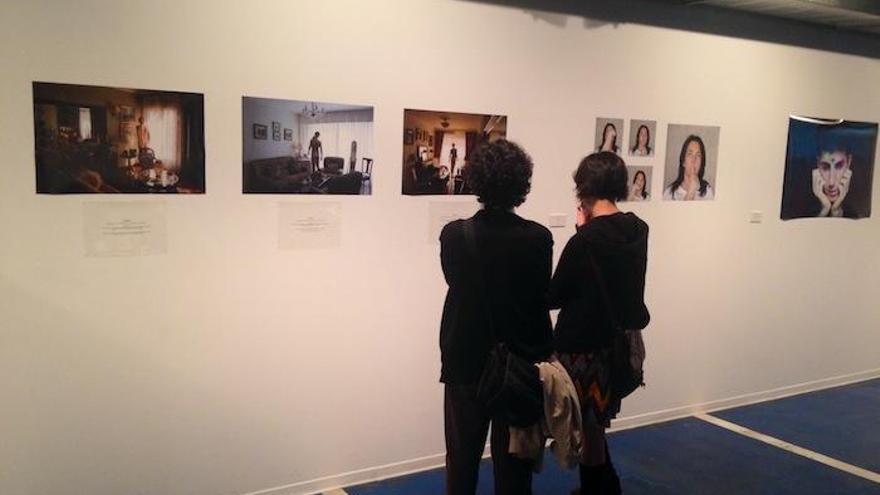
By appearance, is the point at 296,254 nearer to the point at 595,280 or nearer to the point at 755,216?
the point at 595,280

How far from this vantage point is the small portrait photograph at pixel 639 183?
4320 mm

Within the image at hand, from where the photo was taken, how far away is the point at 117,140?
2.83 meters

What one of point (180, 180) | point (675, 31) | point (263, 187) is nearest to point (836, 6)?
point (675, 31)

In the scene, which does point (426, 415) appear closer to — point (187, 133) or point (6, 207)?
point (187, 133)

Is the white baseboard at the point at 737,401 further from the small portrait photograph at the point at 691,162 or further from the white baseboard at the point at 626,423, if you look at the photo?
the small portrait photograph at the point at 691,162

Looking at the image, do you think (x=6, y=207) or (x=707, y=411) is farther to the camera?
(x=707, y=411)

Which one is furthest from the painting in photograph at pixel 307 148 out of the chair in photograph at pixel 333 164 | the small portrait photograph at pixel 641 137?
the small portrait photograph at pixel 641 137

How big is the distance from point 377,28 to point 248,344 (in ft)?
5.28

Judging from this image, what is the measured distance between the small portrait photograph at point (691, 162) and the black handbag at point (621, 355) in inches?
72.3

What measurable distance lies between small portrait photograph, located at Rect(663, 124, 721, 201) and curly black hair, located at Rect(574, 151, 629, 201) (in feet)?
5.85

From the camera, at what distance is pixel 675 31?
14.3 ft

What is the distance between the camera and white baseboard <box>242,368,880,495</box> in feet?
11.5

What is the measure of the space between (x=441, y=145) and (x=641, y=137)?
142 centimetres

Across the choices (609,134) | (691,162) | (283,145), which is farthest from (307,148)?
(691,162)
